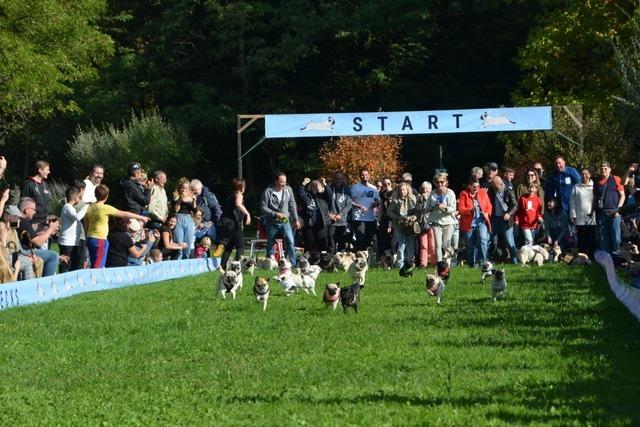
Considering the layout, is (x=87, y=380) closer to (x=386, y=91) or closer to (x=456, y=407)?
(x=456, y=407)

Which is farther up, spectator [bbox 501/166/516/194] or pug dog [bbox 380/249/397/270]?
spectator [bbox 501/166/516/194]

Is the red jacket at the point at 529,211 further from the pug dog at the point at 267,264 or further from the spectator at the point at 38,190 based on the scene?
the spectator at the point at 38,190

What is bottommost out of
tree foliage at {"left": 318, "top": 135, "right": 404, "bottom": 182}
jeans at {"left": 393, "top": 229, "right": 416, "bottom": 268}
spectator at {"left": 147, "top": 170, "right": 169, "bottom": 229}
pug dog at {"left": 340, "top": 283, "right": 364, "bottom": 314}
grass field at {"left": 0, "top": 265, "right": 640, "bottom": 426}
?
grass field at {"left": 0, "top": 265, "right": 640, "bottom": 426}

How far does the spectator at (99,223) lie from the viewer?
2261 cm

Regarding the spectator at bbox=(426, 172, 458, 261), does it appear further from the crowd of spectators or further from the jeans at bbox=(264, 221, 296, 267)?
the jeans at bbox=(264, 221, 296, 267)

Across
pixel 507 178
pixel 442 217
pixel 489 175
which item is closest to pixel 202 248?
pixel 442 217

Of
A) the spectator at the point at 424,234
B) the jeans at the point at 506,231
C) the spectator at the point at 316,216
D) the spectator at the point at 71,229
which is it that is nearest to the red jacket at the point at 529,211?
the jeans at the point at 506,231

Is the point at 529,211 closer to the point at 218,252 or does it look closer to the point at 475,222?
the point at 475,222

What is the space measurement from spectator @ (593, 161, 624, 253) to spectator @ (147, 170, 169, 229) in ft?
A: 26.8

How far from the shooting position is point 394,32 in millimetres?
62719

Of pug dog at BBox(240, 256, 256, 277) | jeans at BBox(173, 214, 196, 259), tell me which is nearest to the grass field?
pug dog at BBox(240, 256, 256, 277)

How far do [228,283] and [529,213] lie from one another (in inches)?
379

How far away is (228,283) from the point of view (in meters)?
18.7

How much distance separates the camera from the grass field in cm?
956
